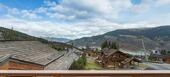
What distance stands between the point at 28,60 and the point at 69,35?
807 cm

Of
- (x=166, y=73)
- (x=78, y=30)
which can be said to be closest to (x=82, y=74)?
(x=166, y=73)

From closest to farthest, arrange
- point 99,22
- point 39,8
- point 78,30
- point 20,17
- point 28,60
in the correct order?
point 28,60 → point 39,8 → point 20,17 → point 78,30 → point 99,22

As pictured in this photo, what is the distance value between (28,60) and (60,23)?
5.04 metres

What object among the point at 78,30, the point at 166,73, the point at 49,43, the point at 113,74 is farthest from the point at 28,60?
the point at 78,30

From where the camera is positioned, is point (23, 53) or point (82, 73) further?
point (23, 53)

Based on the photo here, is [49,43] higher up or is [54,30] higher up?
[54,30]

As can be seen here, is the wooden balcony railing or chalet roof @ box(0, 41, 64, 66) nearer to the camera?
the wooden balcony railing

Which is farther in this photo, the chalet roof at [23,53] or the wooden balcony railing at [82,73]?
the chalet roof at [23,53]

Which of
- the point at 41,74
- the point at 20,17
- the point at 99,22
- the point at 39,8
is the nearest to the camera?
the point at 41,74

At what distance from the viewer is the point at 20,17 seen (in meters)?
9.06

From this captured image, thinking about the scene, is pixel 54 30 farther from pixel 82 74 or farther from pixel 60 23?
pixel 82 74

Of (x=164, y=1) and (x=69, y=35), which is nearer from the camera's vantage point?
(x=164, y=1)

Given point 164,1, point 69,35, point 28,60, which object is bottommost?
point 28,60

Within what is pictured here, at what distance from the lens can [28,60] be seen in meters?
4.39
